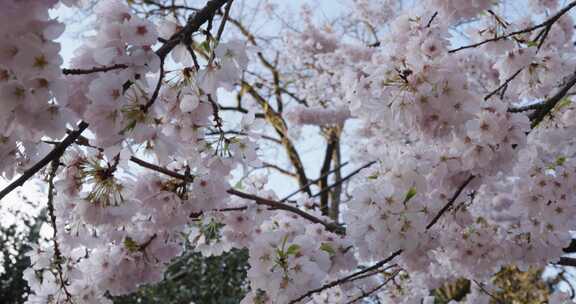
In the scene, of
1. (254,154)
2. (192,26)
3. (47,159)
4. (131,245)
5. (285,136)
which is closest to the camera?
(47,159)

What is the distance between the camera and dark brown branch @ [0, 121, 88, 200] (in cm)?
102

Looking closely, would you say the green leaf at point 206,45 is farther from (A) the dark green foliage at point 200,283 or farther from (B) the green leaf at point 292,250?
(A) the dark green foliage at point 200,283

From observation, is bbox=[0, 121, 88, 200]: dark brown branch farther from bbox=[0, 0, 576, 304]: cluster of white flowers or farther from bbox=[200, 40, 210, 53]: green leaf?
bbox=[200, 40, 210, 53]: green leaf

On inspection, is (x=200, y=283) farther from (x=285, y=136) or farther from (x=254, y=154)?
(x=254, y=154)

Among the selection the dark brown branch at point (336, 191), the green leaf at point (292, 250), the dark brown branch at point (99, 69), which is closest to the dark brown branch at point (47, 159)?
the dark brown branch at point (99, 69)

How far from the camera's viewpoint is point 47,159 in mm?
1004

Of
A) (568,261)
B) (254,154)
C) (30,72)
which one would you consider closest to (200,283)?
(568,261)

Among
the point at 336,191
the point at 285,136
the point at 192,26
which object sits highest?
the point at 285,136

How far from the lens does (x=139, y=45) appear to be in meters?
1.08

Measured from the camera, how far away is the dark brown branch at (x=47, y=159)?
1.02 m

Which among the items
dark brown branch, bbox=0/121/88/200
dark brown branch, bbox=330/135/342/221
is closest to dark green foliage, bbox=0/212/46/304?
dark brown branch, bbox=330/135/342/221

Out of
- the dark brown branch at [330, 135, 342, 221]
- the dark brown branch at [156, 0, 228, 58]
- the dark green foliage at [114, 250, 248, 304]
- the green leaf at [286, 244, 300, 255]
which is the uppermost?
the dark brown branch at [330, 135, 342, 221]

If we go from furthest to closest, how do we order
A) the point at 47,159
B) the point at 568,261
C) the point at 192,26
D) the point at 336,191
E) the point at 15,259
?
the point at 336,191 → the point at 15,259 → the point at 568,261 → the point at 192,26 → the point at 47,159

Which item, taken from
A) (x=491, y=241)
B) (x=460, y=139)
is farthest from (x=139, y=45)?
(x=491, y=241)
